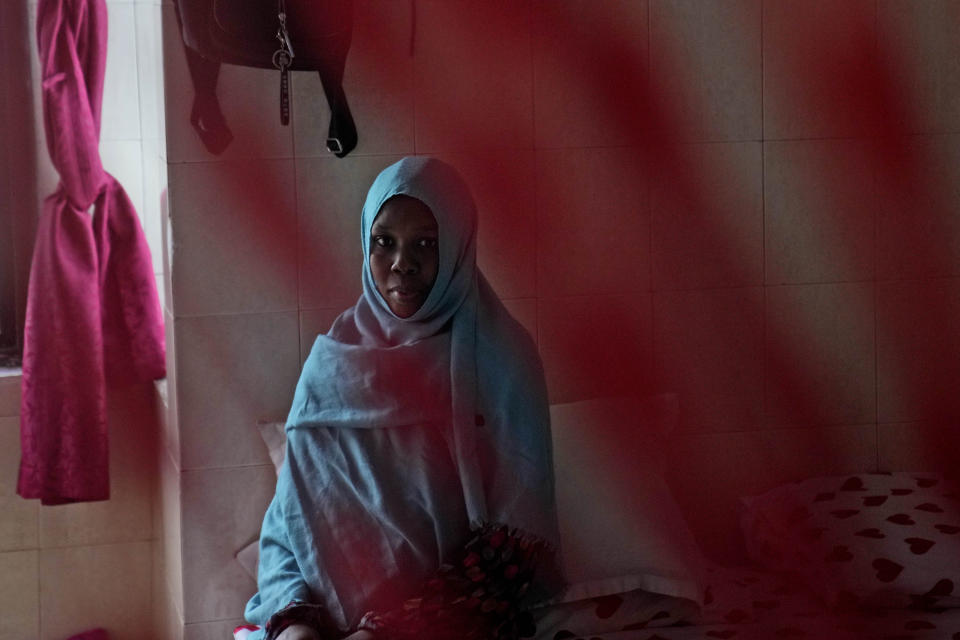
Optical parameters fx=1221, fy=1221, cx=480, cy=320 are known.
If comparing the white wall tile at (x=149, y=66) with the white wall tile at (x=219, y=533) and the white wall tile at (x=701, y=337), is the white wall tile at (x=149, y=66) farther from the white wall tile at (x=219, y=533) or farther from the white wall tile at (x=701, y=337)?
the white wall tile at (x=701, y=337)

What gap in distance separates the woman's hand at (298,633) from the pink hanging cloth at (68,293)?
93 cm

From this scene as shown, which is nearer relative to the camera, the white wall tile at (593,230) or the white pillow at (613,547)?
the white wall tile at (593,230)

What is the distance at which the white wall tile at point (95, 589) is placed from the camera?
8.11 ft

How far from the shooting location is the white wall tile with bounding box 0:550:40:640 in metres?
2.45

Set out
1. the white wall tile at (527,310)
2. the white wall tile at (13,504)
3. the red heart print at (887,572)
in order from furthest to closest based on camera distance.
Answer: the white wall tile at (13,504), the white wall tile at (527,310), the red heart print at (887,572)

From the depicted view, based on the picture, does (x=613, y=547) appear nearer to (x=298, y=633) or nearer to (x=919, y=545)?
(x=919, y=545)

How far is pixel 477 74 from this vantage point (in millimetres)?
182

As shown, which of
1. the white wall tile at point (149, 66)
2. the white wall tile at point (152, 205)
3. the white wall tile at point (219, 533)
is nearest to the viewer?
the white wall tile at point (149, 66)

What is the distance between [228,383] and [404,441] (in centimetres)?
59

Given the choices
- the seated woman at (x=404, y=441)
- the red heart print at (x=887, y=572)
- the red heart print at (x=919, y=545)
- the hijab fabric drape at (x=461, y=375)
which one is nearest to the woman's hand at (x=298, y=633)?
the seated woman at (x=404, y=441)

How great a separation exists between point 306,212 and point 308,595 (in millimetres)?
1425

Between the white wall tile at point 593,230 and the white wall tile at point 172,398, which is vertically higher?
the white wall tile at point 593,230

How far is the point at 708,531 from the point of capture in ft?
7.30

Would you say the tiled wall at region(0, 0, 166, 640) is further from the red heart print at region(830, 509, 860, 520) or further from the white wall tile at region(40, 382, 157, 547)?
the red heart print at region(830, 509, 860, 520)
